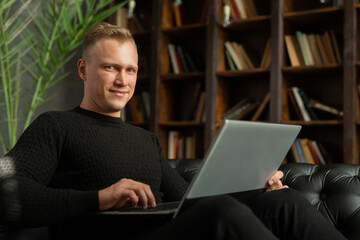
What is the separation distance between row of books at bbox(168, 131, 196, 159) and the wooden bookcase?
7 centimetres

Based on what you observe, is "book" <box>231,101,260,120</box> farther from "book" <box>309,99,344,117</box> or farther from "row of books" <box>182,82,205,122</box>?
"book" <box>309,99,344,117</box>

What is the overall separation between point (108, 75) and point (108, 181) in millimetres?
353

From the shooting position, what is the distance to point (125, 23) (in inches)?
154

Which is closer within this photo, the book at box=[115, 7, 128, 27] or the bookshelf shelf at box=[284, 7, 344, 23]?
the bookshelf shelf at box=[284, 7, 344, 23]

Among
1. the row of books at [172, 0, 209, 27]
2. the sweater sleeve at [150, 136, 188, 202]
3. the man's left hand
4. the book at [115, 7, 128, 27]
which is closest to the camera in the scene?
the man's left hand

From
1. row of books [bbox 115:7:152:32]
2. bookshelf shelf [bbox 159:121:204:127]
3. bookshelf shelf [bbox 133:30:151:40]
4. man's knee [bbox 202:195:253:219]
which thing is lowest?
bookshelf shelf [bbox 159:121:204:127]

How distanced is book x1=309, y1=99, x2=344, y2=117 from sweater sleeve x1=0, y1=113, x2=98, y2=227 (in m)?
2.27

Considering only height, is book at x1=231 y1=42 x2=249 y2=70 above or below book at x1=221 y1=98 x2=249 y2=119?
→ above

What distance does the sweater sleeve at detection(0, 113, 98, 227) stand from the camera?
47.3 inches

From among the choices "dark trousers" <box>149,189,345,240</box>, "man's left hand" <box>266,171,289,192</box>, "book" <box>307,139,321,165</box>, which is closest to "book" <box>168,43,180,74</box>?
"book" <box>307,139,321,165</box>

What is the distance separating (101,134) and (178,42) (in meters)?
2.49

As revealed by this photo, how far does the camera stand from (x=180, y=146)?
3.72m

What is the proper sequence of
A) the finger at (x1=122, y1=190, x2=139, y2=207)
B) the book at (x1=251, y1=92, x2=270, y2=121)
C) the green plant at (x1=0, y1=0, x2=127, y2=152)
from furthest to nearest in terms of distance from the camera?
the book at (x1=251, y1=92, x2=270, y2=121)
the green plant at (x1=0, y1=0, x2=127, y2=152)
the finger at (x1=122, y1=190, x2=139, y2=207)

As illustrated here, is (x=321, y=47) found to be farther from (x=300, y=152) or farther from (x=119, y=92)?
(x=119, y=92)
